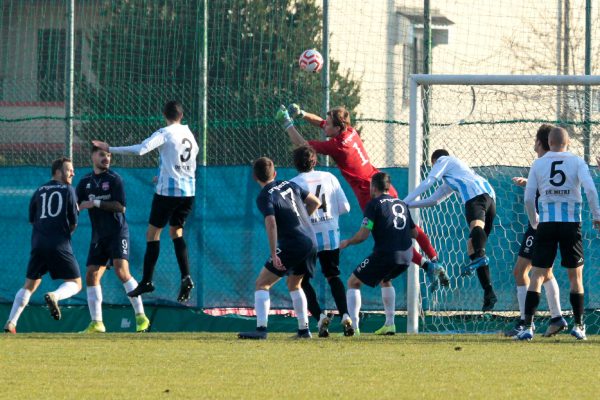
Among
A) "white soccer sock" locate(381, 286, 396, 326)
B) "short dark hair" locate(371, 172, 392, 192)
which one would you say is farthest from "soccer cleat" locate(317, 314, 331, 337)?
"short dark hair" locate(371, 172, 392, 192)

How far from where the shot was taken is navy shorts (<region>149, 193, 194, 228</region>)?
13055 millimetres

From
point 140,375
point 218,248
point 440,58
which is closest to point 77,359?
point 140,375

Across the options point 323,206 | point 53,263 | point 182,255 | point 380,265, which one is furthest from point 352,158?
point 53,263

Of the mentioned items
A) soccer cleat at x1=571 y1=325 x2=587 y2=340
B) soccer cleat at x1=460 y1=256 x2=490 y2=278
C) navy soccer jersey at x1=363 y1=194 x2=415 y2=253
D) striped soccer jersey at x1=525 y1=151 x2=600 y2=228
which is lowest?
soccer cleat at x1=571 y1=325 x2=587 y2=340

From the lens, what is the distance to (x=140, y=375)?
8320mm

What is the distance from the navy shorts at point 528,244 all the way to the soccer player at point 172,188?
3.54 metres

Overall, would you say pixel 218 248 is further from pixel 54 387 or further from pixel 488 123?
pixel 54 387

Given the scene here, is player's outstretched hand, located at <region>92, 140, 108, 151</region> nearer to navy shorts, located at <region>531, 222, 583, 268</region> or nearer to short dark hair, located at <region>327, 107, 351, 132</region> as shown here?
short dark hair, located at <region>327, 107, 351, 132</region>

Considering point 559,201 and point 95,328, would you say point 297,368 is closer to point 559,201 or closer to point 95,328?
point 559,201

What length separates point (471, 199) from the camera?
42.0 ft

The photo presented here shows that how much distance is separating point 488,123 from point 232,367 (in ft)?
20.9

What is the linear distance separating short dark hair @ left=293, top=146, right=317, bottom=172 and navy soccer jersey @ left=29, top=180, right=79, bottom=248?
2613 millimetres

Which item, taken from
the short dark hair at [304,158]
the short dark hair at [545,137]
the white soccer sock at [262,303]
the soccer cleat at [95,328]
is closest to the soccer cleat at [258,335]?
the white soccer sock at [262,303]

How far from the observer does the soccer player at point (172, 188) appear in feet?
42.7
